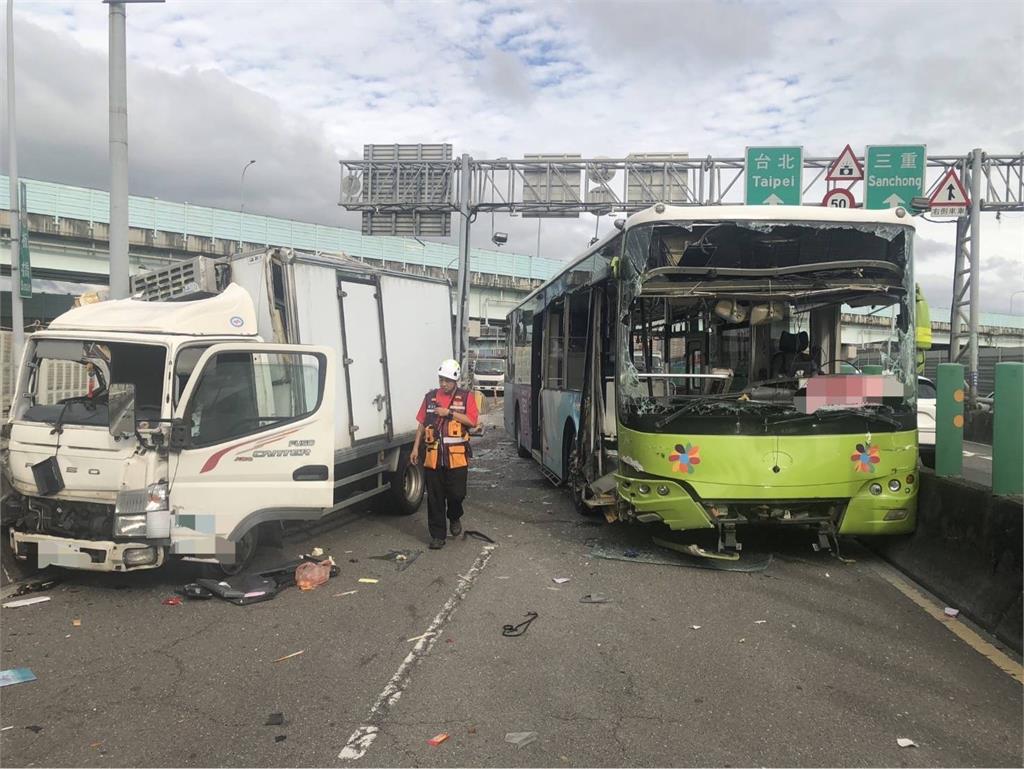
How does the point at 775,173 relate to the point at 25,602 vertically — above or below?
above

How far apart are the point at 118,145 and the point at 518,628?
26.6 feet

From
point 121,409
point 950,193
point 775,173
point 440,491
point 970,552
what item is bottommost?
point 970,552

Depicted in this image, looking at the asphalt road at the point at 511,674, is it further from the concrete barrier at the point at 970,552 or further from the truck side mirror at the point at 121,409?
the truck side mirror at the point at 121,409

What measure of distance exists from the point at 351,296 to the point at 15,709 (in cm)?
471

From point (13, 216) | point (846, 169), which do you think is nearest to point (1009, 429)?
point (846, 169)

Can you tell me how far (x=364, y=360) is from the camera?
777 centimetres

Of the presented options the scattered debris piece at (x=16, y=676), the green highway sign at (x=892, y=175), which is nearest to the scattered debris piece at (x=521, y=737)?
the scattered debris piece at (x=16, y=676)

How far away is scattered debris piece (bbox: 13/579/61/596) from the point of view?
559cm

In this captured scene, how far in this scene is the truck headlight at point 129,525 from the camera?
16.6 ft

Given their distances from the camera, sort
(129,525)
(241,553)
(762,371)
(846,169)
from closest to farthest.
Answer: (129,525) < (241,553) < (762,371) < (846,169)

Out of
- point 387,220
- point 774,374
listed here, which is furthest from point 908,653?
point 387,220

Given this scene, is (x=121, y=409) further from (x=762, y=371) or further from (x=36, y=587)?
(x=762, y=371)

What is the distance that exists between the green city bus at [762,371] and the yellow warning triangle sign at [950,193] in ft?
27.3

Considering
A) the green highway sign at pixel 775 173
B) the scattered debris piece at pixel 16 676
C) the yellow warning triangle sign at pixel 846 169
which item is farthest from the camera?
the green highway sign at pixel 775 173
